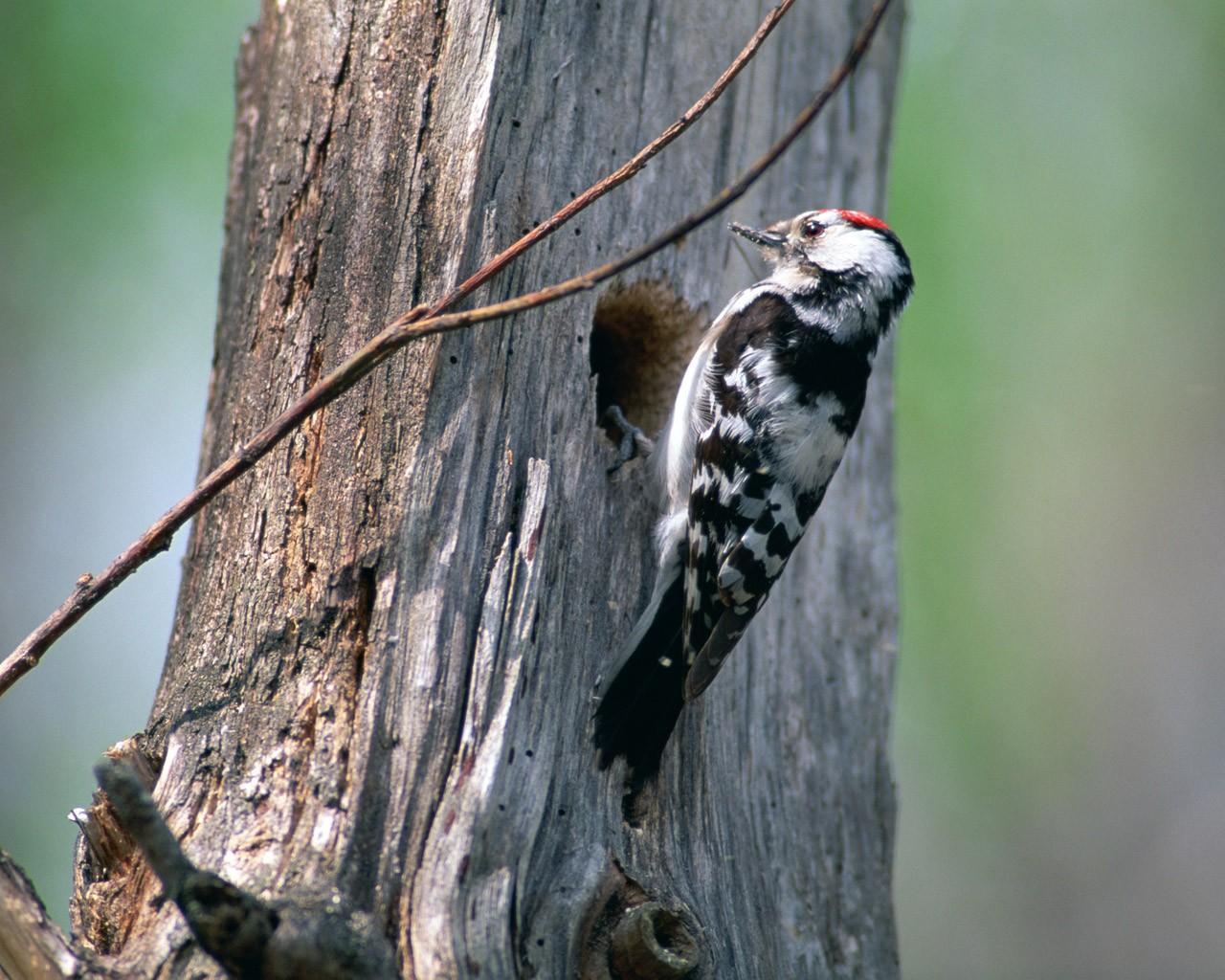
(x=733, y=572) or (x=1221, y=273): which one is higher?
(x=1221, y=273)

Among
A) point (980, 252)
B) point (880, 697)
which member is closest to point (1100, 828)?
point (980, 252)

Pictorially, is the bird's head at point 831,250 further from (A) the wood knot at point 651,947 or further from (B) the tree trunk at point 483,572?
(A) the wood knot at point 651,947

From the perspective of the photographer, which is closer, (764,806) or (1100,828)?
(764,806)

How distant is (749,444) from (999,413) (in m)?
5.03

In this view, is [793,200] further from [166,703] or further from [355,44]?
[166,703]

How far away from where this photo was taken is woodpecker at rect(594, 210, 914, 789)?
321 cm

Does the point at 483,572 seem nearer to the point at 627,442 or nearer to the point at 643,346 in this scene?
the point at 627,442

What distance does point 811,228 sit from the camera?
13.7 feet

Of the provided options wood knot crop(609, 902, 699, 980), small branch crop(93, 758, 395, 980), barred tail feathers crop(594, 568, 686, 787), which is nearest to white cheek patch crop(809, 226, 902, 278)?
barred tail feathers crop(594, 568, 686, 787)

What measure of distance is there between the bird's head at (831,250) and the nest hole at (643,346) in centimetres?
44

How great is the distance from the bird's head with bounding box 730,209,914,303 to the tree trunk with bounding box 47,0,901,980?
6.1 inches

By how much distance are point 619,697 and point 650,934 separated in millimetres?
576

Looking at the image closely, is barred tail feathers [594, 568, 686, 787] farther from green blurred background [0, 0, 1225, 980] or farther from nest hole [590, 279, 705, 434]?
green blurred background [0, 0, 1225, 980]

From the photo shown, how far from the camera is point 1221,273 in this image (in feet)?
28.5
